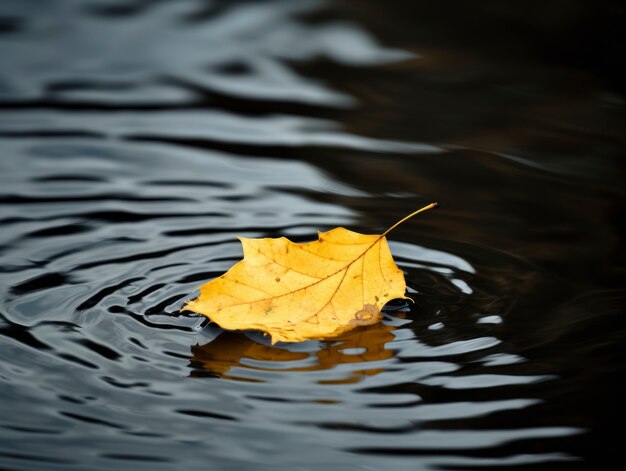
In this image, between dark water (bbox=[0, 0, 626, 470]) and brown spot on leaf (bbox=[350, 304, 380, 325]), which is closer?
dark water (bbox=[0, 0, 626, 470])

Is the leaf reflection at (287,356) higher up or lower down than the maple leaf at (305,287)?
lower down

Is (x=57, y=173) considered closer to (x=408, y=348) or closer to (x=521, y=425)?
(x=408, y=348)

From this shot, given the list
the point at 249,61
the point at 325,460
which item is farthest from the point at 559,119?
the point at 325,460

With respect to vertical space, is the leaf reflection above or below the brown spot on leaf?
below

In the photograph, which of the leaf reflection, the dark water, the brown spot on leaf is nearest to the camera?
the dark water

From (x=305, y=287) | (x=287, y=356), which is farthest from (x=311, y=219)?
(x=287, y=356)

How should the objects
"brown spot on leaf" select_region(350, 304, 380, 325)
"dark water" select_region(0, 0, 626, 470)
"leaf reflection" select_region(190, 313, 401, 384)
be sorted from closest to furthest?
"dark water" select_region(0, 0, 626, 470) < "leaf reflection" select_region(190, 313, 401, 384) < "brown spot on leaf" select_region(350, 304, 380, 325)
